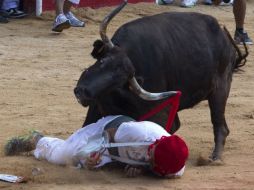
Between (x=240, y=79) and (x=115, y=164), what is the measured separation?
4313 mm

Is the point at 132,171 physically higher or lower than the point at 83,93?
lower

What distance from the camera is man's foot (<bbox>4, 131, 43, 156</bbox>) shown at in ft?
20.6

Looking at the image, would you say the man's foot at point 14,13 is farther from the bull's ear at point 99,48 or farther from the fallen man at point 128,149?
the bull's ear at point 99,48

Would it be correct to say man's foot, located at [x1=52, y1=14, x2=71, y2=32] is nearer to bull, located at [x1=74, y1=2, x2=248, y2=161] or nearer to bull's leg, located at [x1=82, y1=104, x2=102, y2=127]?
bull, located at [x1=74, y1=2, x2=248, y2=161]

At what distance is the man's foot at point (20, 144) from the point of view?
6281 mm

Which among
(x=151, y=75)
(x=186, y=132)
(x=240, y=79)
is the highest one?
(x=151, y=75)

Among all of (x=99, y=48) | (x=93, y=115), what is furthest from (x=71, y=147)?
(x=99, y=48)

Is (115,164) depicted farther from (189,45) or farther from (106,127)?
(189,45)

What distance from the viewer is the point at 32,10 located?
42.1ft

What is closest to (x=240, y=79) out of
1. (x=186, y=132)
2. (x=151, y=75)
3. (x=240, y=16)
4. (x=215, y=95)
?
(x=240, y=16)

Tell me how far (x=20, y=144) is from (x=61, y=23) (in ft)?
16.9

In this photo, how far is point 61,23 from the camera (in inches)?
446

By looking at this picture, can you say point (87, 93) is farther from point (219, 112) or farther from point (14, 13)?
point (14, 13)

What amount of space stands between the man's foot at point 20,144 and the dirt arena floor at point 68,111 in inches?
4.9
